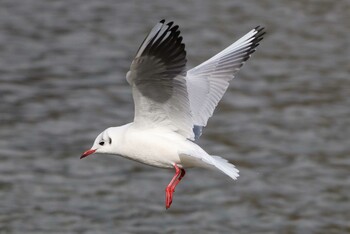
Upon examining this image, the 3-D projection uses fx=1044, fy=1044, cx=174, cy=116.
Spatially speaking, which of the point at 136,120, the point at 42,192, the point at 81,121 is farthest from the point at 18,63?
the point at 136,120

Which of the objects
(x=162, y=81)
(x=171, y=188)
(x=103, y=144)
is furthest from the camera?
(x=103, y=144)

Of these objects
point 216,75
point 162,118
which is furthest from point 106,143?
point 216,75

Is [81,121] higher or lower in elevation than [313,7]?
lower

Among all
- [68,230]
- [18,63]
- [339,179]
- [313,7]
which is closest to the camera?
[68,230]

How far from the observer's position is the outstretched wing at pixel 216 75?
846 cm

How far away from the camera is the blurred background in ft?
43.9

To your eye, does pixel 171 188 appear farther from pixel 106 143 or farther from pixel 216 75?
pixel 216 75

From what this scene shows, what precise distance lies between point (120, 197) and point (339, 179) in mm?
2916

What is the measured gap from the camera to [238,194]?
13742 millimetres

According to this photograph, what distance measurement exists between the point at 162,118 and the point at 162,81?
0.44 meters

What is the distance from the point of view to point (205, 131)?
49.0ft

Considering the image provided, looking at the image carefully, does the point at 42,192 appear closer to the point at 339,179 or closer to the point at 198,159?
the point at 339,179

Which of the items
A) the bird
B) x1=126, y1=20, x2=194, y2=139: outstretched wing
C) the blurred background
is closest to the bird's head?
the bird

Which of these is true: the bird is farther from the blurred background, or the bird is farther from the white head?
the blurred background
